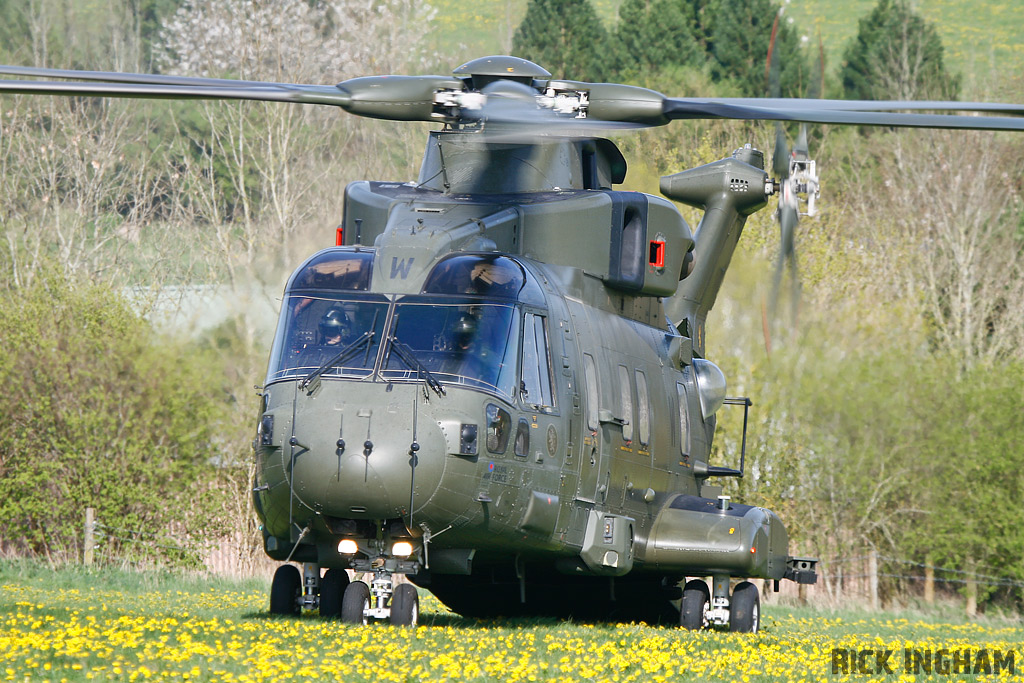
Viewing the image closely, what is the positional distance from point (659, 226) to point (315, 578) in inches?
202

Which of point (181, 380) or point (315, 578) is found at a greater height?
point (181, 380)

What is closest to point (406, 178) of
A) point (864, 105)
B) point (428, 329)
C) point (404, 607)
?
point (428, 329)

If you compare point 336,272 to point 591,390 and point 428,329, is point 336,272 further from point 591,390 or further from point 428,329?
point 591,390

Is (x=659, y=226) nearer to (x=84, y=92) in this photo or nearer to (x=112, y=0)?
(x=84, y=92)

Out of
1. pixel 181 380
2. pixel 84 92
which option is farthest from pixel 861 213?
pixel 84 92

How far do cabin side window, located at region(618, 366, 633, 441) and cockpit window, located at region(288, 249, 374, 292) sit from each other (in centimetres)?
321

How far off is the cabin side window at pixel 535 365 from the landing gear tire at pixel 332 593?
2.63 metres

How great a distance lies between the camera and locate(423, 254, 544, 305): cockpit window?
12172 mm

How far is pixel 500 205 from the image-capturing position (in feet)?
44.7

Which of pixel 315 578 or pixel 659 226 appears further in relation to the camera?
pixel 659 226

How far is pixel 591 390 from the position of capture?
13.5 meters

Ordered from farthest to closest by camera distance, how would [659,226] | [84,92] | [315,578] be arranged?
[659,226] → [315,578] → [84,92]

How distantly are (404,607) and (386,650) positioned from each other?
6.18 feet

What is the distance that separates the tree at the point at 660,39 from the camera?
154ft
